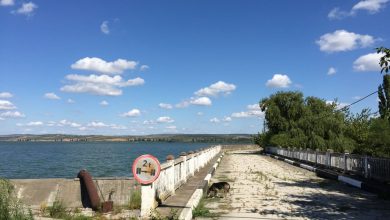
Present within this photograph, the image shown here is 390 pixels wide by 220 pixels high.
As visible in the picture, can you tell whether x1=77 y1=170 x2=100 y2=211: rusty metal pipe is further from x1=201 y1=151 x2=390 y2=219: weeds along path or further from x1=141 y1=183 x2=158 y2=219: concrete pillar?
x1=201 y1=151 x2=390 y2=219: weeds along path

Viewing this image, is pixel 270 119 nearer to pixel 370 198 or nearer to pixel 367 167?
pixel 367 167

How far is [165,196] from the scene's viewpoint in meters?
12.5

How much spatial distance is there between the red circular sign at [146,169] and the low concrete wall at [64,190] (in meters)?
4.61

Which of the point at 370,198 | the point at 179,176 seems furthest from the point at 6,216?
the point at 370,198

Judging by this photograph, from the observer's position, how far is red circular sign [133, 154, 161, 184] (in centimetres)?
972

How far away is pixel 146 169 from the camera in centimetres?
980

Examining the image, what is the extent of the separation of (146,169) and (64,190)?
19.9 ft

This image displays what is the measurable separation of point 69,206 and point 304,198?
7.55 metres

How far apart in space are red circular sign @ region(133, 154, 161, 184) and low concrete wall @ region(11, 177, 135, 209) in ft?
15.1

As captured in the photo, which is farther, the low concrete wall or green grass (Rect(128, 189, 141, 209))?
the low concrete wall

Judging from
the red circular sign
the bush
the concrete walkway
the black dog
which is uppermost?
the red circular sign

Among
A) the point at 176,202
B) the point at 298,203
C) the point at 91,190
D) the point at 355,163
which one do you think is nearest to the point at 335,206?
the point at 298,203

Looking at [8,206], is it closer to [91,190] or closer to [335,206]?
[91,190]

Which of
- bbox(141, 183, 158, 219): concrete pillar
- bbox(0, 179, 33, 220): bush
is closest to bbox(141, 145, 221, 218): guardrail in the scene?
bbox(141, 183, 158, 219): concrete pillar
